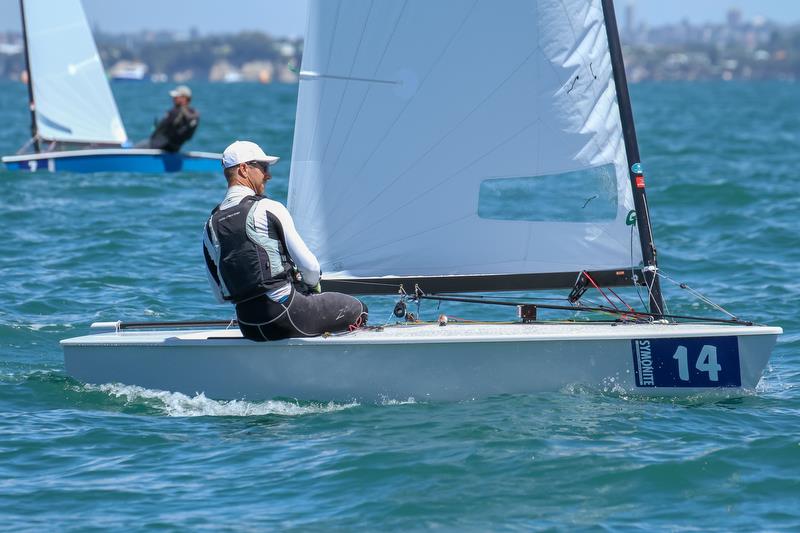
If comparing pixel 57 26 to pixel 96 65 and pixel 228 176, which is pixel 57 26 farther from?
pixel 228 176

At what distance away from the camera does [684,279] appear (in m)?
9.80

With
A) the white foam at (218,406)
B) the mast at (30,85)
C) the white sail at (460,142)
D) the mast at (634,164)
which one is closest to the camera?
the white foam at (218,406)

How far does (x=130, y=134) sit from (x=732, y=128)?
14.1 m

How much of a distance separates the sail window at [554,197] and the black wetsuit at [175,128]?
31.0 ft

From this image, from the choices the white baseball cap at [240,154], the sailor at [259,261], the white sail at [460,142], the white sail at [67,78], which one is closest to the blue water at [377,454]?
the sailor at [259,261]

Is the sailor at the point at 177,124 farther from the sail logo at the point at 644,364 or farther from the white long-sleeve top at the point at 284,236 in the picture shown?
the sail logo at the point at 644,364

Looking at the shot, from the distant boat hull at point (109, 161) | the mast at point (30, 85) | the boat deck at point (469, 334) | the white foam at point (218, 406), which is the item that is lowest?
the white foam at point (218, 406)

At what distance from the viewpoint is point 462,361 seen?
5.95 metres

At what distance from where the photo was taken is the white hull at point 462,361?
231 inches

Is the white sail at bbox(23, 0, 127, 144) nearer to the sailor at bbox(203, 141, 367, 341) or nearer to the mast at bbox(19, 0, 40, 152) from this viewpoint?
the mast at bbox(19, 0, 40, 152)

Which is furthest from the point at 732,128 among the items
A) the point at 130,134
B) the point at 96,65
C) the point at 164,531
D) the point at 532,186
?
the point at 164,531

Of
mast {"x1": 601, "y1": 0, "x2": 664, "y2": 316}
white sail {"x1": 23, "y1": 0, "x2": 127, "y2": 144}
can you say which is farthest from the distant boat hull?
mast {"x1": 601, "y1": 0, "x2": 664, "y2": 316}

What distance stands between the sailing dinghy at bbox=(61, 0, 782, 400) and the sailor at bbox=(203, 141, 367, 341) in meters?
0.14

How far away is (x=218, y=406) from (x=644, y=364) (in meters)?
2.01
